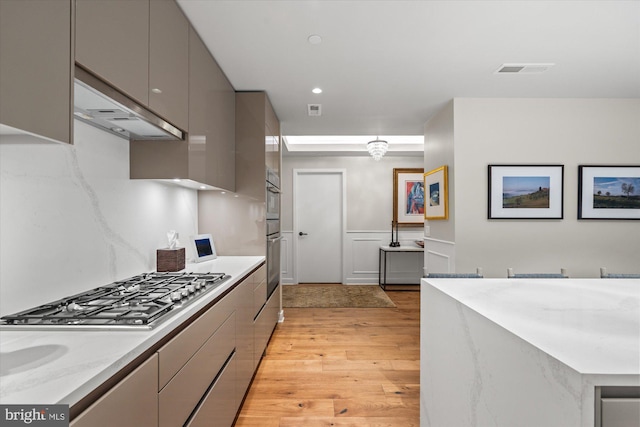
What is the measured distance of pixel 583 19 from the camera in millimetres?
1852

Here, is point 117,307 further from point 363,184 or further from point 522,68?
point 363,184

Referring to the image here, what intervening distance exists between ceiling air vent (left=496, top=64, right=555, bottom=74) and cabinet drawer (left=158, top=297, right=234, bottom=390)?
2.71m

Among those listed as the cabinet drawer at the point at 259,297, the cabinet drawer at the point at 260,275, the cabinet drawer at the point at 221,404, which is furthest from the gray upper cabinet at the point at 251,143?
the cabinet drawer at the point at 221,404

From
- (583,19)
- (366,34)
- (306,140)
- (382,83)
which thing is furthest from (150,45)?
(306,140)

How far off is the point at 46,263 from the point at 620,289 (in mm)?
2517

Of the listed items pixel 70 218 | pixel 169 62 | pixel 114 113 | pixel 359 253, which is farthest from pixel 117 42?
pixel 359 253

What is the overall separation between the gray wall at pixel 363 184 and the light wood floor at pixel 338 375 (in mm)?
2166

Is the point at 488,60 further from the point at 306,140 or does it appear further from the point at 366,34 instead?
the point at 306,140

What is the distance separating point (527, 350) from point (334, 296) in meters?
4.18

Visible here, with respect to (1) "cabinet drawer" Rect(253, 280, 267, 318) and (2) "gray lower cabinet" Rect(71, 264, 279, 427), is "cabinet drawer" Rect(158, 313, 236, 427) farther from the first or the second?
(1) "cabinet drawer" Rect(253, 280, 267, 318)

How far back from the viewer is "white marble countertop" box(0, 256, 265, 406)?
0.65 m

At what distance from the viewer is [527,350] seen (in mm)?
795

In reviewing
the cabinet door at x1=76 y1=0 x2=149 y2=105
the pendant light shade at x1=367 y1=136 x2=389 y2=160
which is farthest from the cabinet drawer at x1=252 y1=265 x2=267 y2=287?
the pendant light shade at x1=367 y1=136 x2=389 y2=160

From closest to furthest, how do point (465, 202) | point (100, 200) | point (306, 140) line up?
point (100, 200) < point (465, 202) < point (306, 140)
